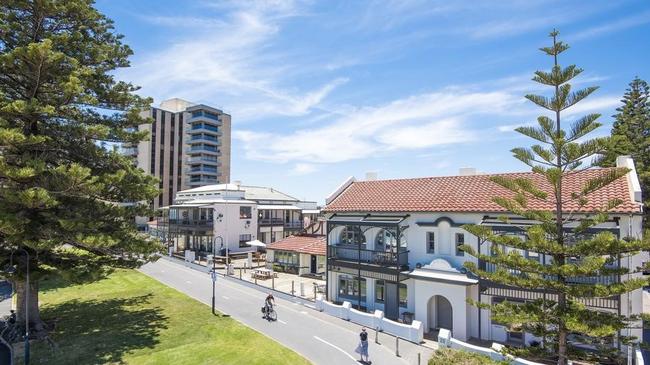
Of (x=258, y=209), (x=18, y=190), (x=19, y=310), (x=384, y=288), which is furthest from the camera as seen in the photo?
(x=258, y=209)

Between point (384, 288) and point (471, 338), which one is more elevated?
point (384, 288)

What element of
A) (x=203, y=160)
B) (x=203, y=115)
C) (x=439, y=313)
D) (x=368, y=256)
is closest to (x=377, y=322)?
(x=439, y=313)

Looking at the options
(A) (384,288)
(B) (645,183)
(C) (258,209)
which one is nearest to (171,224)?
(C) (258,209)

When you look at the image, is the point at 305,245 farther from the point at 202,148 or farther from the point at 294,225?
the point at 202,148

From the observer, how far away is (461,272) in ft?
68.4

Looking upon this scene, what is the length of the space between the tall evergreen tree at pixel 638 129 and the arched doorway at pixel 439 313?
22653 mm

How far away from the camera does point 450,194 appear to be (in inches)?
918

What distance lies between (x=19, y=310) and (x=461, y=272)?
21.2m

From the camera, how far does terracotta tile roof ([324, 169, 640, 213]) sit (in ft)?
60.7

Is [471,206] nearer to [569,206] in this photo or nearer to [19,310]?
[569,206]

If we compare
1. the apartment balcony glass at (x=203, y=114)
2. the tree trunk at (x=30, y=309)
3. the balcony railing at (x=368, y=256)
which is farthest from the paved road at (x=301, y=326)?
the apartment balcony glass at (x=203, y=114)

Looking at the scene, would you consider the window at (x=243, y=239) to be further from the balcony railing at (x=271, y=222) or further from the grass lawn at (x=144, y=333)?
the grass lawn at (x=144, y=333)

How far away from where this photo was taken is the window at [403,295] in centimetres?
2345

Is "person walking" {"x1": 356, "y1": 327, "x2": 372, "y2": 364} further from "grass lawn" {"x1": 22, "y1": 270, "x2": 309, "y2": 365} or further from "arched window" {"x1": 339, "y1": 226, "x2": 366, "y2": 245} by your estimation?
"arched window" {"x1": 339, "y1": 226, "x2": 366, "y2": 245}
